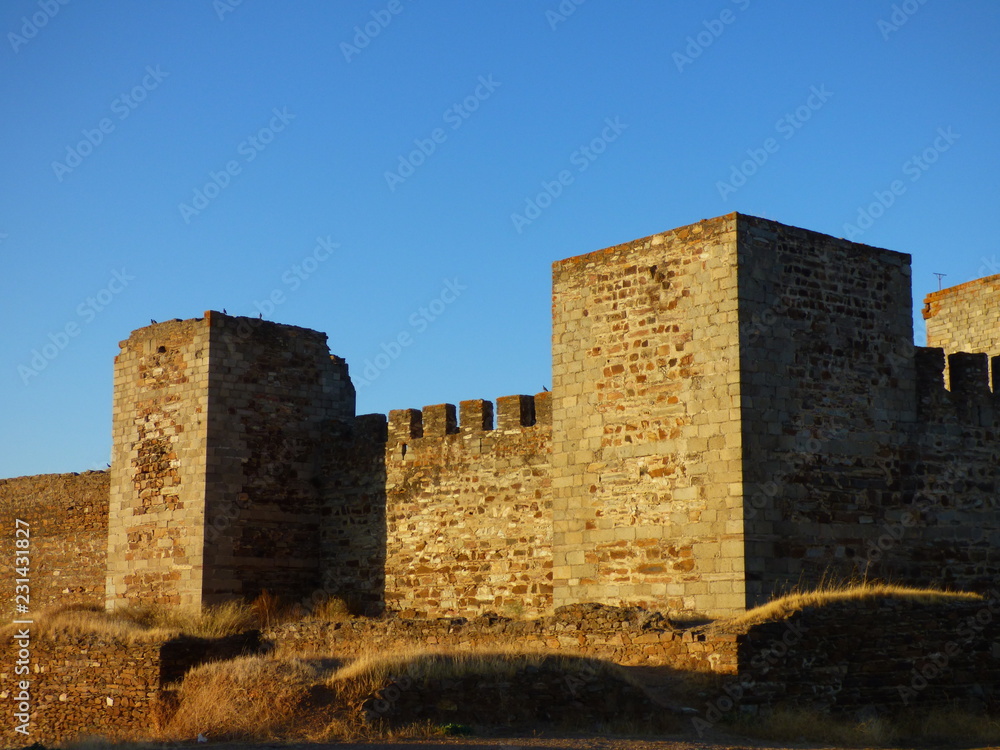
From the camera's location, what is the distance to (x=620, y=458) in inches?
616

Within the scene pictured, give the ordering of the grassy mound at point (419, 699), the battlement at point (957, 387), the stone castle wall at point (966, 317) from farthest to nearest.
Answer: the stone castle wall at point (966, 317)
the battlement at point (957, 387)
the grassy mound at point (419, 699)

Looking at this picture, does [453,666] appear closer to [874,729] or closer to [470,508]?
[874,729]

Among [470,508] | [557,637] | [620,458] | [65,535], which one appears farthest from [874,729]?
[65,535]

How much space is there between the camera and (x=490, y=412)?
18.5 m

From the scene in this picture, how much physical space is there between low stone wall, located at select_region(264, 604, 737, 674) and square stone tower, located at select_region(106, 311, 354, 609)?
2.46 m

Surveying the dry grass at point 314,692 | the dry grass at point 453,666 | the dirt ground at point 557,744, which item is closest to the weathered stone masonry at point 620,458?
the dry grass at point 453,666

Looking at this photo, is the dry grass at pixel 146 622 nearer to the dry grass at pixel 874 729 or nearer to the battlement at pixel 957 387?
the dry grass at pixel 874 729

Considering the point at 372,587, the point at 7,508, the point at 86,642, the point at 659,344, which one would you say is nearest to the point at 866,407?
the point at 659,344

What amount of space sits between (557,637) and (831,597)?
2922 mm

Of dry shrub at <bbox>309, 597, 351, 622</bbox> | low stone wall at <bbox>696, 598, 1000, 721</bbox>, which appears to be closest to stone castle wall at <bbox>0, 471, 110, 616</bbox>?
dry shrub at <bbox>309, 597, 351, 622</bbox>

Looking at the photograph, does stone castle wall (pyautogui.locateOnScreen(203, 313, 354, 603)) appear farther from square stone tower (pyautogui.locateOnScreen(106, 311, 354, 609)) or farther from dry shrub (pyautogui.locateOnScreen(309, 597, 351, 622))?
dry shrub (pyautogui.locateOnScreen(309, 597, 351, 622))

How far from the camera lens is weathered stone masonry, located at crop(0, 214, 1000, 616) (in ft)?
48.6

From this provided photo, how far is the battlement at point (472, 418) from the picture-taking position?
703 inches

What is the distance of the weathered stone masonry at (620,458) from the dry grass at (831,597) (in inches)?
14.6
